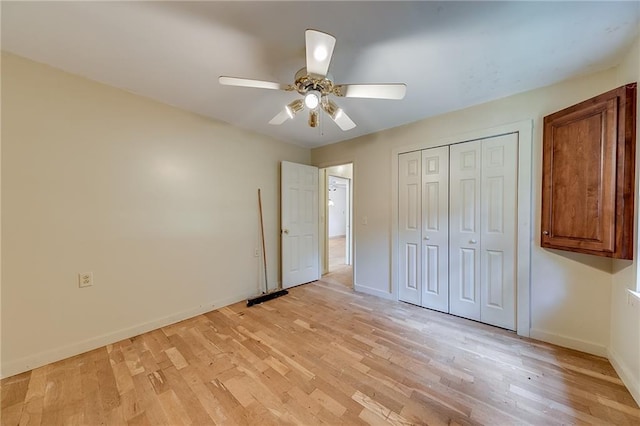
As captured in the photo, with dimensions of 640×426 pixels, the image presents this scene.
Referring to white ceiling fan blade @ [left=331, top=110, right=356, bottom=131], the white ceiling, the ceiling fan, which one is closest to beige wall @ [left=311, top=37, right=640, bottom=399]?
the white ceiling

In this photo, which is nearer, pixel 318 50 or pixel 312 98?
pixel 318 50

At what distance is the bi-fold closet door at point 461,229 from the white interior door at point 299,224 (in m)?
1.46

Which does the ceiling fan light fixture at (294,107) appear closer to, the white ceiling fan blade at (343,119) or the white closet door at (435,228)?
the white ceiling fan blade at (343,119)

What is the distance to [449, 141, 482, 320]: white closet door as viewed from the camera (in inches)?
94.0

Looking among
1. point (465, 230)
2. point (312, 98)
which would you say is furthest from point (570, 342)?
point (312, 98)

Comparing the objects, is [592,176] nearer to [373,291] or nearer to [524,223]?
[524,223]

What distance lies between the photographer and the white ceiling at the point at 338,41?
4.10 feet

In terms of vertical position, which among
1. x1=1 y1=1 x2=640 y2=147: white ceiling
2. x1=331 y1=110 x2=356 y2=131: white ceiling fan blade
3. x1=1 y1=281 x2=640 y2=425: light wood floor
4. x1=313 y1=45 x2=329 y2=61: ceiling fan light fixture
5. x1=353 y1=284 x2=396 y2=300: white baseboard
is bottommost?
x1=1 y1=281 x2=640 y2=425: light wood floor

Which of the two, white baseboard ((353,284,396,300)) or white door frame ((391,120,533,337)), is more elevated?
white door frame ((391,120,533,337))

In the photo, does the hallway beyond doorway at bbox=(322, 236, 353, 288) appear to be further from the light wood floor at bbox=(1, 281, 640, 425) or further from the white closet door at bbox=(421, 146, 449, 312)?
the light wood floor at bbox=(1, 281, 640, 425)

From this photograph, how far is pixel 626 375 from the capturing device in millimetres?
1507

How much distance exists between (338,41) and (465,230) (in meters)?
2.18

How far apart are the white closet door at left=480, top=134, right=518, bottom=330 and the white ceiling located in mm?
568

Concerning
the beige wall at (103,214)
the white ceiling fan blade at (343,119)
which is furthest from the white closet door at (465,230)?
the beige wall at (103,214)
